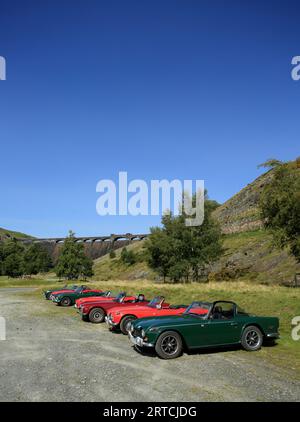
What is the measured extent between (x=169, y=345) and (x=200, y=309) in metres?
1.80

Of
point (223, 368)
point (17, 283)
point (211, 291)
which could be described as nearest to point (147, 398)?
point (223, 368)

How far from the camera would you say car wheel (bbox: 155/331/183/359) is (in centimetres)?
999

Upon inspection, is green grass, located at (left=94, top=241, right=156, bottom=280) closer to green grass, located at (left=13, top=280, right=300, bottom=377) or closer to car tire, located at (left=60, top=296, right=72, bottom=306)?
green grass, located at (left=13, top=280, right=300, bottom=377)

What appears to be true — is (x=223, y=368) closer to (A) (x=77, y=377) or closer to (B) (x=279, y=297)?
(A) (x=77, y=377)

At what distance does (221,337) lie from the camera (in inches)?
422

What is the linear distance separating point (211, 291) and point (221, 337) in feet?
42.8

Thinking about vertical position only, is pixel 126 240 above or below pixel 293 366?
above

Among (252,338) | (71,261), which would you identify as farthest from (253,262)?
(252,338)

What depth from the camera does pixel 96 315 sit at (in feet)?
56.6

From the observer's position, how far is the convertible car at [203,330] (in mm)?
10102

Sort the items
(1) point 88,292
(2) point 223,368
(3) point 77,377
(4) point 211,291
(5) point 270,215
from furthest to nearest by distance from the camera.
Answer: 1. (5) point 270,215
2. (1) point 88,292
3. (4) point 211,291
4. (2) point 223,368
5. (3) point 77,377

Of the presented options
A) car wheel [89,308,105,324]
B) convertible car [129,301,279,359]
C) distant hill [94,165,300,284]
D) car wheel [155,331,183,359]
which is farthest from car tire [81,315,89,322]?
distant hill [94,165,300,284]

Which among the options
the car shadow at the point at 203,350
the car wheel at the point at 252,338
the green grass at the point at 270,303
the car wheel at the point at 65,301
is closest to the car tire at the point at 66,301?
the car wheel at the point at 65,301

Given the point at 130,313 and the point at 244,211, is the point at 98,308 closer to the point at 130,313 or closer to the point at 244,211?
the point at 130,313
